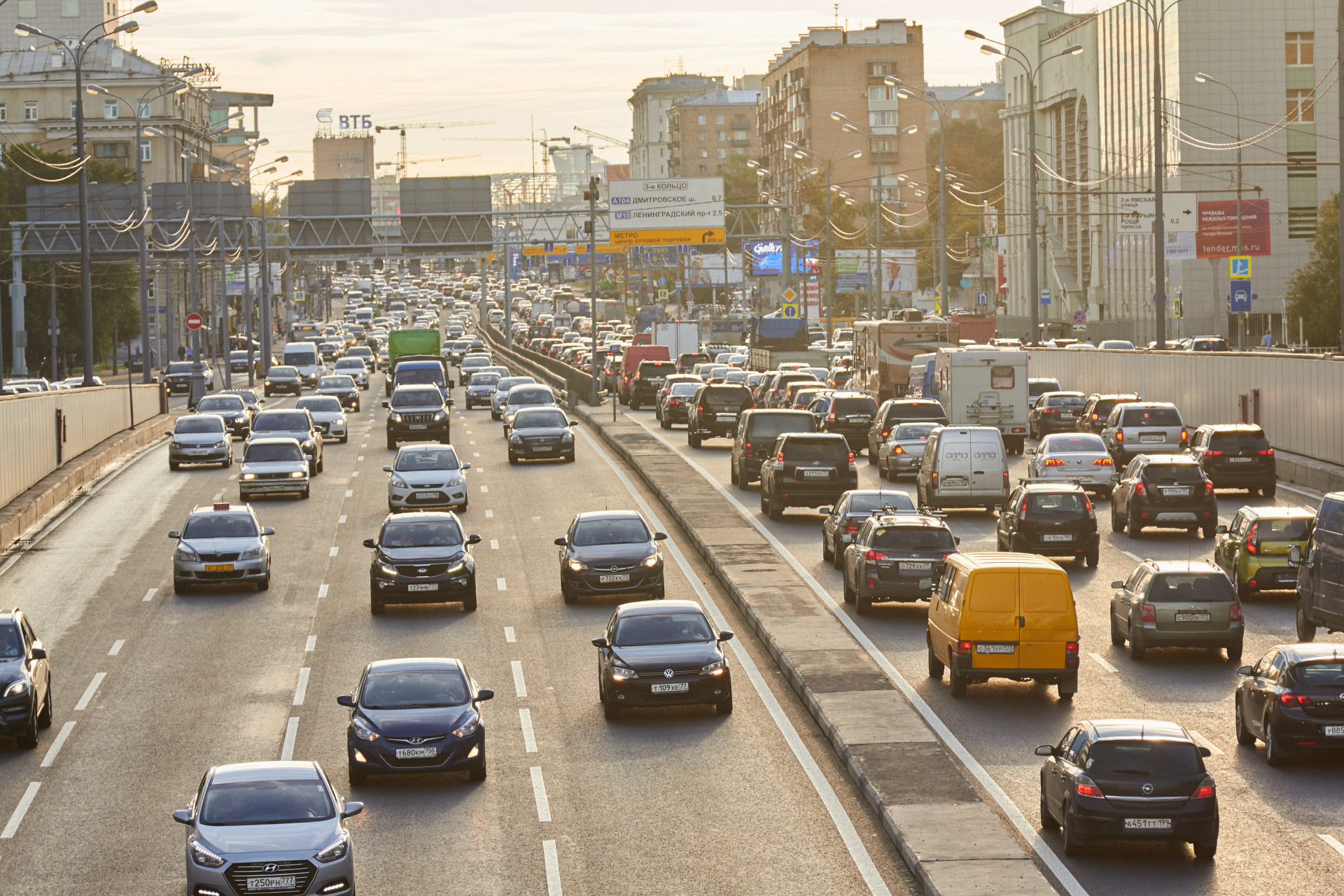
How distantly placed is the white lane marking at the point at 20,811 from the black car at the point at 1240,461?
27.1 metres

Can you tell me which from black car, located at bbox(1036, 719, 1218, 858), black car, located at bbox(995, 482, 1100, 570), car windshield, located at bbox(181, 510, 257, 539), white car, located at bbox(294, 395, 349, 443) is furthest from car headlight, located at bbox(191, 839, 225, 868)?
white car, located at bbox(294, 395, 349, 443)

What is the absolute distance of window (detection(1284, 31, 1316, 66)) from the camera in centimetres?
11044

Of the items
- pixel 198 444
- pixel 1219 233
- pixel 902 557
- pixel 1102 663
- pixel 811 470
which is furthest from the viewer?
pixel 1219 233

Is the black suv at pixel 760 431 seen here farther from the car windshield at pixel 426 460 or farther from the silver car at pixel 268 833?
the silver car at pixel 268 833

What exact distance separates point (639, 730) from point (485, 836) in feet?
16.6

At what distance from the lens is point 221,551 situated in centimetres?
3406

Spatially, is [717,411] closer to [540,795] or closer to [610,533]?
[610,533]

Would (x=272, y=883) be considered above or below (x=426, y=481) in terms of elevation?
below

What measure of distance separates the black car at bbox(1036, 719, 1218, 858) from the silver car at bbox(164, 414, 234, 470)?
3993 centimetres

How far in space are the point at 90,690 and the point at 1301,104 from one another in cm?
9579

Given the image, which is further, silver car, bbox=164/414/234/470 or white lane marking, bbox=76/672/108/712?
silver car, bbox=164/414/234/470

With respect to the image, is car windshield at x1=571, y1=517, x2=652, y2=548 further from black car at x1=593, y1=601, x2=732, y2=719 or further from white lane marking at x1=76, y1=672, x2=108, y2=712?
white lane marking at x1=76, y1=672, x2=108, y2=712

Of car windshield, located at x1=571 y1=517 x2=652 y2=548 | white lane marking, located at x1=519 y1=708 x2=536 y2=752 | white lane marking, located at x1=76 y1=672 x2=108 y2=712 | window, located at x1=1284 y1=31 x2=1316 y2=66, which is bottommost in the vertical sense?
white lane marking, located at x1=519 y1=708 x2=536 y2=752

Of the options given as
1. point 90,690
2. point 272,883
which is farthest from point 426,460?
point 272,883
